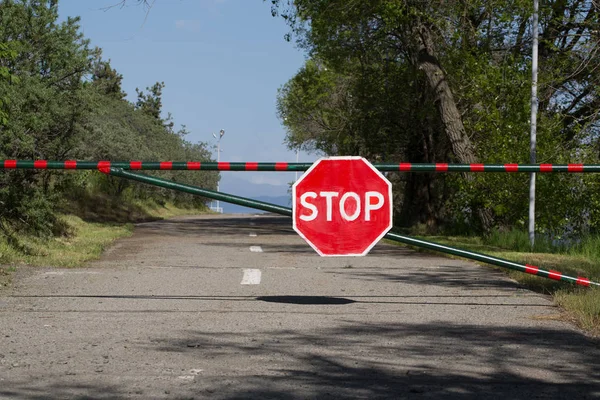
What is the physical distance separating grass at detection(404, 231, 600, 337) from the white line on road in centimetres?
341

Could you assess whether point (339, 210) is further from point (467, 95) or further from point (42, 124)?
point (467, 95)

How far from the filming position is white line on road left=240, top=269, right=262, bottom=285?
41.2ft

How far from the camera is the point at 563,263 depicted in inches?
638

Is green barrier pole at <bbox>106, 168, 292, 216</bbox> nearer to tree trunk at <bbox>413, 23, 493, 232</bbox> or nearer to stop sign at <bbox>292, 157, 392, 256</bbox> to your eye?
stop sign at <bbox>292, 157, 392, 256</bbox>

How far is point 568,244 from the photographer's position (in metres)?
21.2

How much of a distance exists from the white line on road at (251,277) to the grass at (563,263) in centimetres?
341

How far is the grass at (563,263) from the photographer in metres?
8.98

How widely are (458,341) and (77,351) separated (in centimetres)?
288

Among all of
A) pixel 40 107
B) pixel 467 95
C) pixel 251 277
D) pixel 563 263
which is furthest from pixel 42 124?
Result: pixel 467 95

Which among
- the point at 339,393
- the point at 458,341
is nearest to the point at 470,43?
the point at 458,341

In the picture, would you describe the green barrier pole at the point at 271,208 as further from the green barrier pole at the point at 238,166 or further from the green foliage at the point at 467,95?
the green foliage at the point at 467,95

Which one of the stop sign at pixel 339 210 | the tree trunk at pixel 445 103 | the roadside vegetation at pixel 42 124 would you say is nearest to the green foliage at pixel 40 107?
the roadside vegetation at pixel 42 124

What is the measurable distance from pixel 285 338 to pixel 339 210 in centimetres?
167

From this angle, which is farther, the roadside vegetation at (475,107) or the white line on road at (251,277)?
the roadside vegetation at (475,107)
